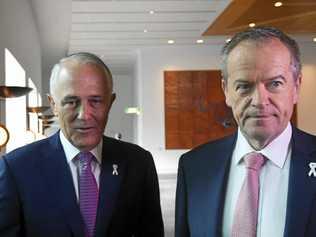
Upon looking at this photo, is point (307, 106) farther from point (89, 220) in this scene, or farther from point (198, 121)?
point (89, 220)

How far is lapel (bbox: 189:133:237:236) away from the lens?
1.61m

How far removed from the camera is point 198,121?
20.1 meters

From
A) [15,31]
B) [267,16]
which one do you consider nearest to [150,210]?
[15,31]

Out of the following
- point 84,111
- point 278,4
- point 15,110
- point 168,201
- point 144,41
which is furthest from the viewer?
point 144,41

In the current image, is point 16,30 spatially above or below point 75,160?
above

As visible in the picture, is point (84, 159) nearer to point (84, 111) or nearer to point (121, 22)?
point (84, 111)

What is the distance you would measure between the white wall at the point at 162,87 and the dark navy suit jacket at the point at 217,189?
707 inches

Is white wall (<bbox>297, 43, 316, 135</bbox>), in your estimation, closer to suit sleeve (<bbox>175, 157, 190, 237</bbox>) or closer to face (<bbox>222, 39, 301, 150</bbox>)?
suit sleeve (<bbox>175, 157, 190, 237</bbox>)

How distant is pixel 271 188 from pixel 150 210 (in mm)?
733

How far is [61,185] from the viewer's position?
74.0 inches

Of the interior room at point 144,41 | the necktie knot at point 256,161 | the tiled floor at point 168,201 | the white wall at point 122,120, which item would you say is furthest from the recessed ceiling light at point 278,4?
the white wall at point 122,120

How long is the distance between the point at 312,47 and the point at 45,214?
19.3 metres

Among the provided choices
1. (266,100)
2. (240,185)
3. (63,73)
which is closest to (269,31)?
(266,100)

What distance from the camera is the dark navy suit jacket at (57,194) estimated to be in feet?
6.05
